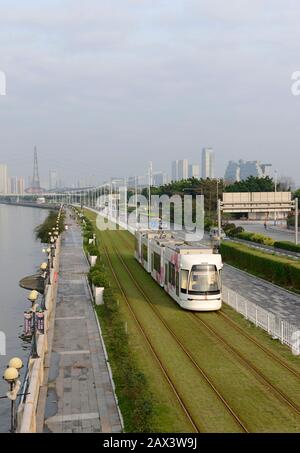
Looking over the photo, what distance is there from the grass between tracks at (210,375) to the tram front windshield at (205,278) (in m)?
1.24

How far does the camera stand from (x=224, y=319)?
21.3m

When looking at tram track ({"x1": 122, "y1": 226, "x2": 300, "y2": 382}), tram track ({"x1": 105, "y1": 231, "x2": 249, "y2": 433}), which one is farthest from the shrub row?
tram track ({"x1": 122, "y1": 226, "x2": 300, "y2": 382})

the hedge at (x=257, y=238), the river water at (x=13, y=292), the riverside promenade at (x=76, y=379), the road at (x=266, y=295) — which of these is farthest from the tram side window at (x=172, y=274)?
the hedge at (x=257, y=238)

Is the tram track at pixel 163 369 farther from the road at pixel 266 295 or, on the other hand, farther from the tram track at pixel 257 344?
the road at pixel 266 295

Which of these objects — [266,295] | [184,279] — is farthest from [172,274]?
[266,295]

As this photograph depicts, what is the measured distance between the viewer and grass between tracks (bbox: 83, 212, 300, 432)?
11938 millimetres

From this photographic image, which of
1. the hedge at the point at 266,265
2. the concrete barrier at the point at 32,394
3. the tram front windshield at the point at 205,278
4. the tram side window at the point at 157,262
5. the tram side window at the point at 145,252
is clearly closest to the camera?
the concrete barrier at the point at 32,394

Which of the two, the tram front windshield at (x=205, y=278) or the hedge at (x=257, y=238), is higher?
the tram front windshield at (x=205, y=278)

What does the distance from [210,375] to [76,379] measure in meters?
3.91

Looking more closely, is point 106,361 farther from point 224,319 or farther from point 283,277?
point 283,277

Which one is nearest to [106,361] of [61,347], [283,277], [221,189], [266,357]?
[61,347]

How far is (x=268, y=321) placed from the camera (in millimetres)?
19438

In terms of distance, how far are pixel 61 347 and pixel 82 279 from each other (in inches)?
604

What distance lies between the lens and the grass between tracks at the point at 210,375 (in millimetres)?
11938
